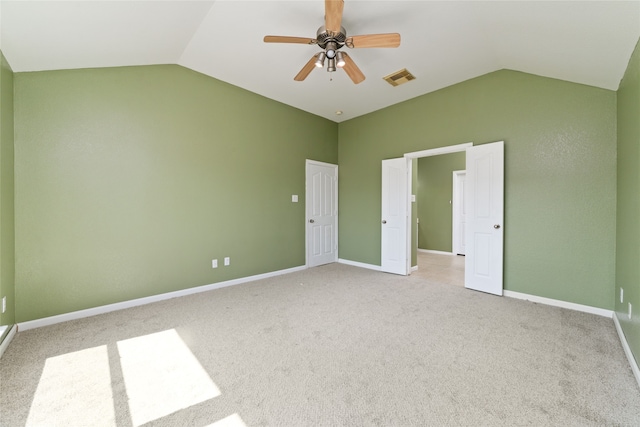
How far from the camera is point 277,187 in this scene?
461cm

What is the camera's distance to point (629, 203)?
2.27 meters

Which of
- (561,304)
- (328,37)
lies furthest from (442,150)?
(328,37)

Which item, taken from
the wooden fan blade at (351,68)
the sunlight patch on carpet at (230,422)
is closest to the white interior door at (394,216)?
the wooden fan blade at (351,68)

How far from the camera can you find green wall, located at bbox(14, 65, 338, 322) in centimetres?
264

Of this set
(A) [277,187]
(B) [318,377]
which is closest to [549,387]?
(B) [318,377]

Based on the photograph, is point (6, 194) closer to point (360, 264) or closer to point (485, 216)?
point (360, 264)

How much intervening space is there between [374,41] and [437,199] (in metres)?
5.52

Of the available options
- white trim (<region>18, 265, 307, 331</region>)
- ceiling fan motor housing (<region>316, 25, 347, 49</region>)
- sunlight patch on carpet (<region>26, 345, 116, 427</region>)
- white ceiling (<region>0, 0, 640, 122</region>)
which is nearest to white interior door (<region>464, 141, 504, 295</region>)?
white ceiling (<region>0, 0, 640, 122</region>)

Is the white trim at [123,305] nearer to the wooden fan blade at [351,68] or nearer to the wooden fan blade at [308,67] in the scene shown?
the wooden fan blade at [308,67]

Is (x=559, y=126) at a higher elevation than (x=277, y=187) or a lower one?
higher

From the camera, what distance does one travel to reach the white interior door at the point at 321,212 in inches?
201

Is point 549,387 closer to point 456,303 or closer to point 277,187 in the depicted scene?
point 456,303

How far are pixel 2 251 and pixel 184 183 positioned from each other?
1.73 metres

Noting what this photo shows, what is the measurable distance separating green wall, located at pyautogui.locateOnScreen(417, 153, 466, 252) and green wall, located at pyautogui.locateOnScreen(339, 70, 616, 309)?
2.98 metres
